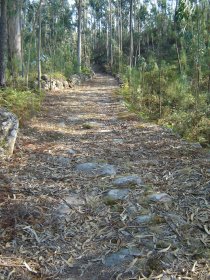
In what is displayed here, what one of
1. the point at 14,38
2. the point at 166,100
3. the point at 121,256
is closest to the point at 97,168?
the point at 121,256

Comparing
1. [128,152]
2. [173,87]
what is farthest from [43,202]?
[173,87]

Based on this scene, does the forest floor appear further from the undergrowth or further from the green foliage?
the undergrowth

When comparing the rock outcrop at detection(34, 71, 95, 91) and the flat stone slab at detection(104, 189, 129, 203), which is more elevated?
the rock outcrop at detection(34, 71, 95, 91)

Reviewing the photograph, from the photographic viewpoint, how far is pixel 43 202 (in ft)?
13.3

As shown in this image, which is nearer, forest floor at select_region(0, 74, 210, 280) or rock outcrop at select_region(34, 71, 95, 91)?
forest floor at select_region(0, 74, 210, 280)

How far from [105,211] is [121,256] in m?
0.88

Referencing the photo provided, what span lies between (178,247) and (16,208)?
173cm

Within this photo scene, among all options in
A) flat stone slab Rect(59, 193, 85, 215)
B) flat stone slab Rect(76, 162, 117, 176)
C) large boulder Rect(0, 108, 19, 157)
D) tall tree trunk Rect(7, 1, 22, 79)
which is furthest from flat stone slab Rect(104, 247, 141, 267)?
tall tree trunk Rect(7, 1, 22, 79)

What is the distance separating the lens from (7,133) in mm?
6047

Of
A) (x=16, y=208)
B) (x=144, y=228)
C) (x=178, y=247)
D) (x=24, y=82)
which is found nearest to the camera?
(x=178, y=247)

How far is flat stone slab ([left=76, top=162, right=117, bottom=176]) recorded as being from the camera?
5.05 metres

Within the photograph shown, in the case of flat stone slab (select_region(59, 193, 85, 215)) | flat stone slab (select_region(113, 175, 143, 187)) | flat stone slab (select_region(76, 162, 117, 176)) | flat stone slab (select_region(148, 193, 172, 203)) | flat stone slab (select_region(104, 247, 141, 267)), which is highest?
flat stone slab (select_region(76, 162, 117, 176))

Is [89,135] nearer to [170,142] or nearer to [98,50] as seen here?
[170,142]

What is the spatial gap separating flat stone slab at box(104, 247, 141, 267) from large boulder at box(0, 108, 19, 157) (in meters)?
3.10
